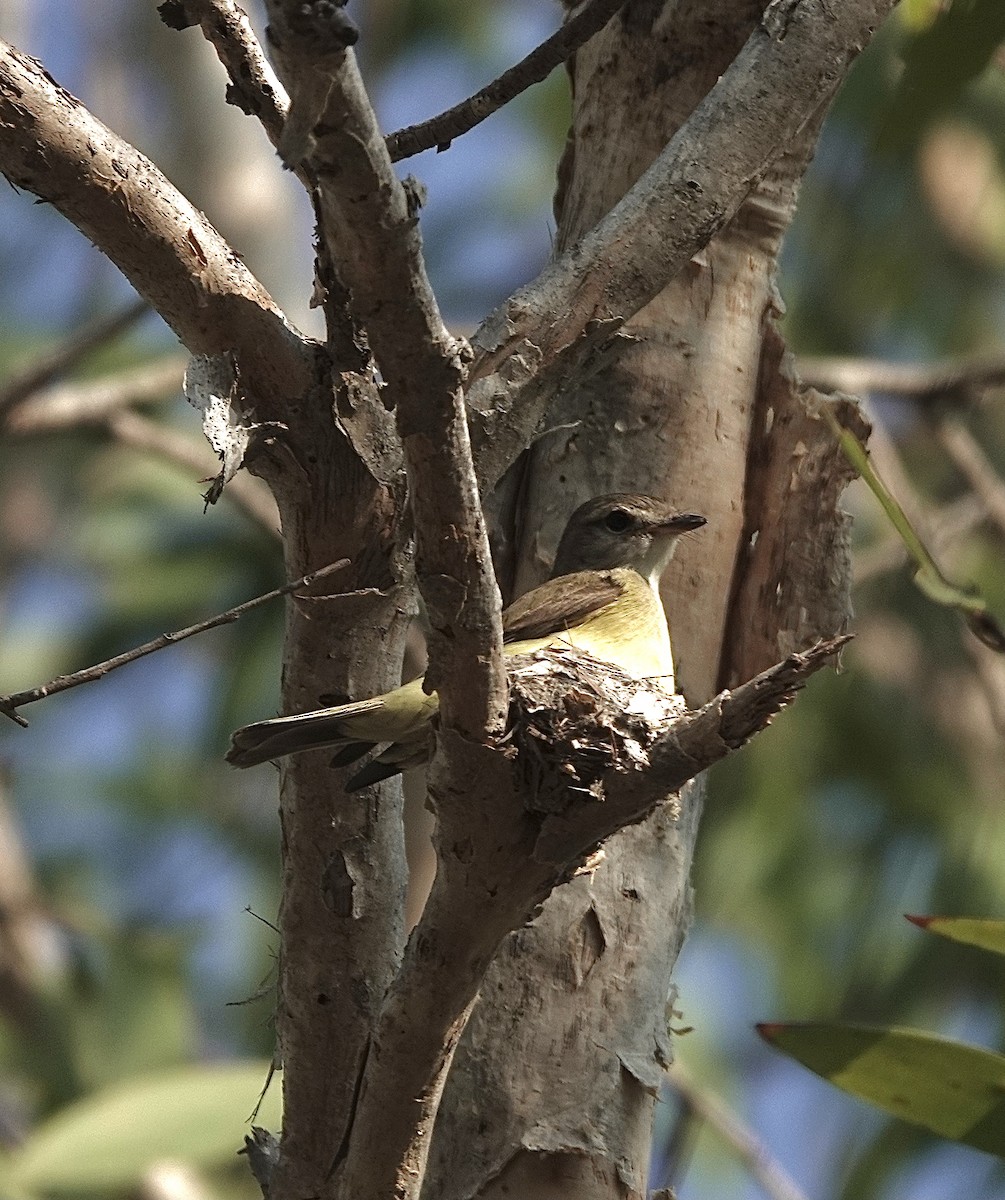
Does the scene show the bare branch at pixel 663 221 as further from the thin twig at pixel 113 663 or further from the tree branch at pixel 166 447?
the tree branch at pixel 166 447

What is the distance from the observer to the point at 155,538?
9.75 m

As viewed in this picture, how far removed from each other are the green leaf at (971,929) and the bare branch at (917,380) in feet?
11.2

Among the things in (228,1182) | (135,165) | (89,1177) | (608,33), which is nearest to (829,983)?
(228,1182)

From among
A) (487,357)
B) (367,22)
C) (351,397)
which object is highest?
(367,22)

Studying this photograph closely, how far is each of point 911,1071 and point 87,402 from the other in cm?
426

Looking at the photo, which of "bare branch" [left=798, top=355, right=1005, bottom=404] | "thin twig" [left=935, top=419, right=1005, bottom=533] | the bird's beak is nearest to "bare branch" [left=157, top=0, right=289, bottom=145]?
the bird's beak

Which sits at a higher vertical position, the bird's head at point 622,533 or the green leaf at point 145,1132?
the bird's head at point 622,533

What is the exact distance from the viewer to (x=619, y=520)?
3.88 metres

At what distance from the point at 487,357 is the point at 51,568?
31.9 ft

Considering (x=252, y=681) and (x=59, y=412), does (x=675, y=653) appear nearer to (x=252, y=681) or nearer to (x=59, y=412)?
(x=59, y=412)

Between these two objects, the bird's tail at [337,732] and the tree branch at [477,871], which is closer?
the tree branch at [477,871]

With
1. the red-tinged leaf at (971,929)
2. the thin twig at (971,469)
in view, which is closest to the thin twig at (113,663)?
the red-tinged leaf at (971,929)

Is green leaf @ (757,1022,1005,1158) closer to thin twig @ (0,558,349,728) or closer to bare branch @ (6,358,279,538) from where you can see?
thin twig @ (0,558,349,728)

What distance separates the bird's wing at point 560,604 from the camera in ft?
12.6
